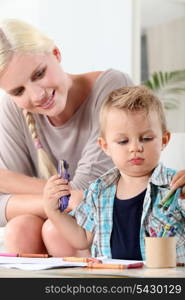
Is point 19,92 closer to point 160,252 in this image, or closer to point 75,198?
point 75,198

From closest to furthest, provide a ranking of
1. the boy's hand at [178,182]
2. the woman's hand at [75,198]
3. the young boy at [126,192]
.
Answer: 1. the boy's hand at [178,182]
2. the young boy at [126,192]
3. the woman's hand at [75,198]

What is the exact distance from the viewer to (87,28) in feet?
19.6

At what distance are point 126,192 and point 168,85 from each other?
162 inches

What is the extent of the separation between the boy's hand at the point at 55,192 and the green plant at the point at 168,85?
4139 millimetres

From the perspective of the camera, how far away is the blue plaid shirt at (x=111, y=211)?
60.1 inches

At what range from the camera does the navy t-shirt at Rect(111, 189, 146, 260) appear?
1.58 m

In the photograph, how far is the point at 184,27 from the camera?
5688 mm

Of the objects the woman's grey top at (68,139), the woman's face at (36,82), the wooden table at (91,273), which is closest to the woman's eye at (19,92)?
the woman's face at (36,82)

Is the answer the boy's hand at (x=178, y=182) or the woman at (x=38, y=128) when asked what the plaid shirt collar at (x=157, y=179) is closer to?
the boy's hand at (x=178, y=182)

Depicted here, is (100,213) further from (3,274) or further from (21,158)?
→ (21,158)

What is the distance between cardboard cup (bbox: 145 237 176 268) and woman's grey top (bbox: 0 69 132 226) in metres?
0.91

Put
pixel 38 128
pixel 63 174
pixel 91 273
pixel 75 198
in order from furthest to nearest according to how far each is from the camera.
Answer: pixel 38 128, pixel 75 198, pixel 63 174, pixel 91 273

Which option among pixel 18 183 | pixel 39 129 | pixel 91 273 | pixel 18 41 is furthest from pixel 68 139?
pixel 91 273

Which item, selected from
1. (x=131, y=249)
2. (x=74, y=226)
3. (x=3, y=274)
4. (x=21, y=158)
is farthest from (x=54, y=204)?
(x=21, y=158)
